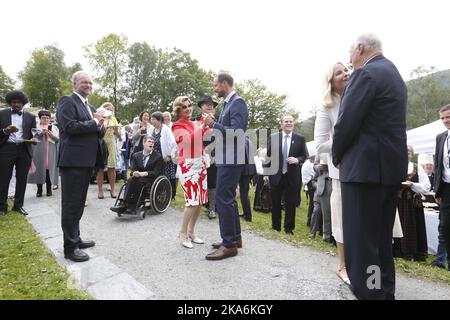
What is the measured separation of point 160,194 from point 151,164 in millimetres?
606

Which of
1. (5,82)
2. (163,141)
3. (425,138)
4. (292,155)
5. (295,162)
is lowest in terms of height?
(295,162)

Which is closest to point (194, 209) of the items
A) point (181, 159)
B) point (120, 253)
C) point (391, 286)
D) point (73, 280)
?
point (181, 159)

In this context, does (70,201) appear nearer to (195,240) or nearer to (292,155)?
(195,240)

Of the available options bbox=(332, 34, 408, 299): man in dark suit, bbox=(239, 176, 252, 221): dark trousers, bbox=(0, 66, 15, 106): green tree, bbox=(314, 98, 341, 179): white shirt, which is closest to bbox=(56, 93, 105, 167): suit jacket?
bbox=(314, 98, 341, 179): white shirt

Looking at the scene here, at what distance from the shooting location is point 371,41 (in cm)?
246

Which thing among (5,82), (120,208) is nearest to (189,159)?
(120,208)

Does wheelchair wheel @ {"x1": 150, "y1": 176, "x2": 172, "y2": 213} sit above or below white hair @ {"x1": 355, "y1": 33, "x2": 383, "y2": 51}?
below

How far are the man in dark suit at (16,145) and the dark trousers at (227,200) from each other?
4.21 meters

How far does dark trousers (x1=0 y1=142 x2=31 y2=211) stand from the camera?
550 cm

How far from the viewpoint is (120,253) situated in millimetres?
3781

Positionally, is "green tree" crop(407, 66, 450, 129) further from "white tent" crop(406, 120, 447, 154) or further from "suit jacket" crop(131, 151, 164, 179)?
"suit jacket" crop(131, 151, 164, 179)

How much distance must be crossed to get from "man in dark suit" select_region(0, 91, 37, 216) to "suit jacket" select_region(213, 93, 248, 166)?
163 inches
